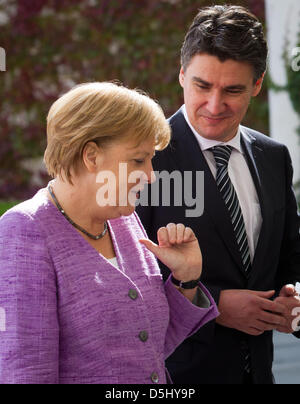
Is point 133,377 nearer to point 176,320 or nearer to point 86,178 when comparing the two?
point 176,320

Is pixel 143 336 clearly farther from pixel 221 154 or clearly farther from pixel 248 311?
pixel 221 154

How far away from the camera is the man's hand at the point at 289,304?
1860 millimetres

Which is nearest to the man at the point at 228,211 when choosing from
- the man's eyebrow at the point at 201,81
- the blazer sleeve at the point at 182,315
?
the man's eyebrow at the point at 201,81

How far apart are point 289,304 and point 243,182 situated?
1.34 ft

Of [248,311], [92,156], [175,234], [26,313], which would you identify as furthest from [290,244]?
[26,313]

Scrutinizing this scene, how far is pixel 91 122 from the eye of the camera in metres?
1.38

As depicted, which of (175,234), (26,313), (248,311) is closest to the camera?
(26,313)

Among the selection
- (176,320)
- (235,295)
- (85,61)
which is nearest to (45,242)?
(176,320)

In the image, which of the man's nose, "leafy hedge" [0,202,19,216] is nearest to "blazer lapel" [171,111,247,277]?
the man's nose

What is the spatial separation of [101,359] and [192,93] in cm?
89

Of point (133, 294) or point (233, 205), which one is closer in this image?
point (133, 294)

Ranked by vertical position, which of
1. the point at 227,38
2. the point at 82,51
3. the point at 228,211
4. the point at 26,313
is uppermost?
the point at 82,51

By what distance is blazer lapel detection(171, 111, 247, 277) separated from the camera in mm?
1836

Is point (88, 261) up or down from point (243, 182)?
down
